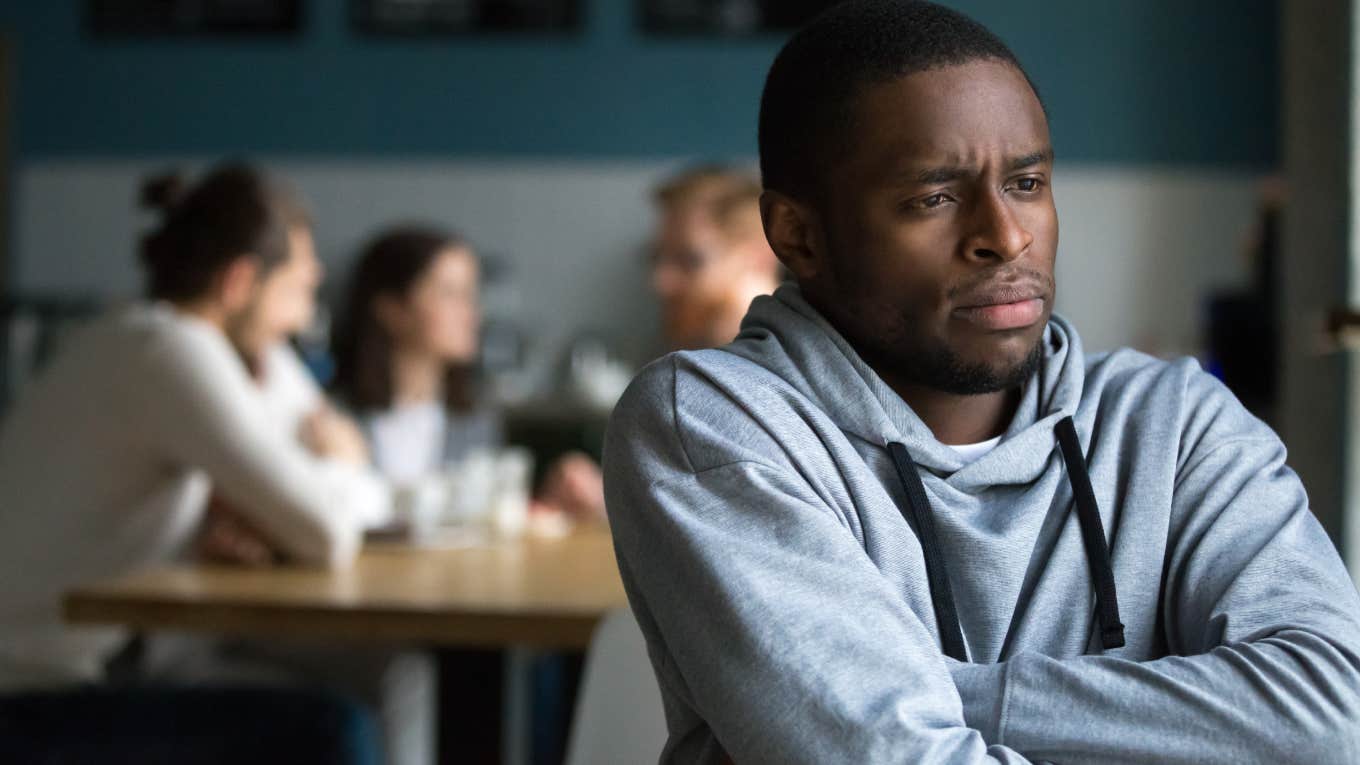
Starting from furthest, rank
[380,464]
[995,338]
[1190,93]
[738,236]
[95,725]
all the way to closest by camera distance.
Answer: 1. [1190,93]
2. [380,464]
3. [738,236]
4. [95,725]
5. [995,338]

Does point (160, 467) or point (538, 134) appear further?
point (538, 134)

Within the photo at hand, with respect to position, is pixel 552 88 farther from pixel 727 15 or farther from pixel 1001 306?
pixel 1001 306

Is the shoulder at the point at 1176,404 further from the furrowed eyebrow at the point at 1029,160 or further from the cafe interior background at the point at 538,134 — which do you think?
the cafe interior background at the point at 538,134

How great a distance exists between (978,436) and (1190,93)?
16.8 feet

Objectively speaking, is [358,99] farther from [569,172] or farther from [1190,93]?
[1190,93]

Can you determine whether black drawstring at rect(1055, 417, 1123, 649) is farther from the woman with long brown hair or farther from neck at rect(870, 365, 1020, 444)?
the woman with long brown hair

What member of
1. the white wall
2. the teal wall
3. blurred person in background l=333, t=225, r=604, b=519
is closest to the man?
blurred person in background l=333, t=225, r=604, b=519

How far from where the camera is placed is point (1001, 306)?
3.24 feet

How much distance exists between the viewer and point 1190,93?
5797 millimetres

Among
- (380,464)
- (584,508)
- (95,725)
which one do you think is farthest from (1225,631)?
(380,464)

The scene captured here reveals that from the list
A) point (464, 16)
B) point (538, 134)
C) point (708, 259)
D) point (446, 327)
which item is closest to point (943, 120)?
point (708, 259)

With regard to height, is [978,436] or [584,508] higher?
[978,436]

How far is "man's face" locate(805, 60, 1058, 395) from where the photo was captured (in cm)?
98

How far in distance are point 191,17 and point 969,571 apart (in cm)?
579
